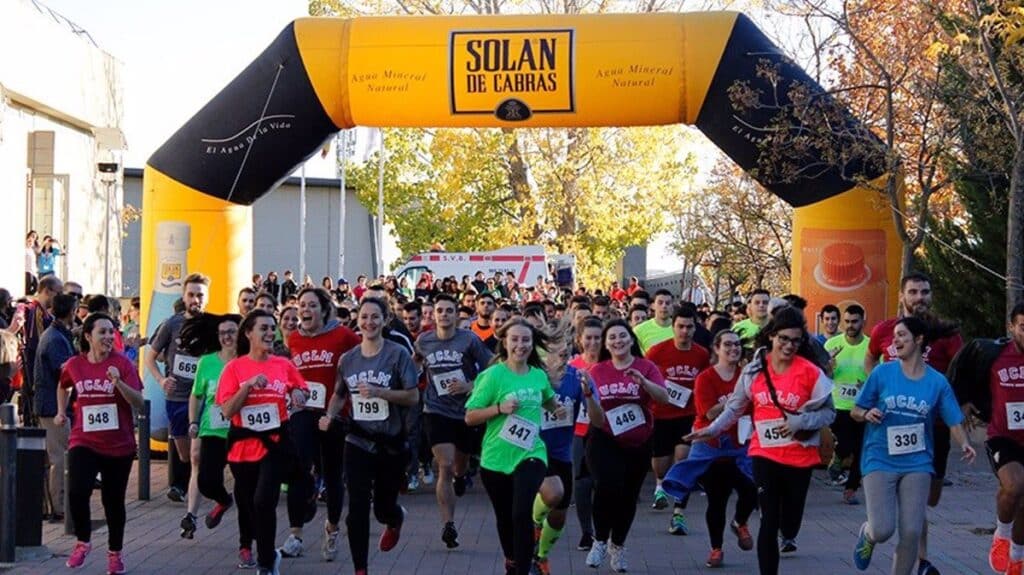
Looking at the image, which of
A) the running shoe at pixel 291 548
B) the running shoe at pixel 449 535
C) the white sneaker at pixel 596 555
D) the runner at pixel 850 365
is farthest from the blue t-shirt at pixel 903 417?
the runner at pixel 850 365

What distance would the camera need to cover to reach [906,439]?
31.1ft

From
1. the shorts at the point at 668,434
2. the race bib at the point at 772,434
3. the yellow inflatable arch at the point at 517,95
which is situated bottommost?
the shorts at the point at 668,434

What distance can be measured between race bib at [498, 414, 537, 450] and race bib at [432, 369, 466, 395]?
3241mm

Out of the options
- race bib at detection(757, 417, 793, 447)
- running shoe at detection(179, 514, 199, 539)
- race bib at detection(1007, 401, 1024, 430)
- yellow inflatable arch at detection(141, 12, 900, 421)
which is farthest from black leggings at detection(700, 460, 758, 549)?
yellow inflatable arch at detection(141, 12, 900, 421)

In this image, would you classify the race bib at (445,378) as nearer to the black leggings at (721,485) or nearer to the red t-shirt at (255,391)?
the black leggings at (721,485)

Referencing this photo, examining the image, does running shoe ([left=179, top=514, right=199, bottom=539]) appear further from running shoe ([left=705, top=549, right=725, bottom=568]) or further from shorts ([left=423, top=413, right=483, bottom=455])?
running shoe ([left=705, top=549, right=725, bottom=568])

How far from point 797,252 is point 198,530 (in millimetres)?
6503

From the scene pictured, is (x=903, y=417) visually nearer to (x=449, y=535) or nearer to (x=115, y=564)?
(x=449, y=535)

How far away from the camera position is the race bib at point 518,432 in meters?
9.82

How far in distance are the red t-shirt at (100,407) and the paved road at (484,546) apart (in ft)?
2.89

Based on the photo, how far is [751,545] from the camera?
12.0m

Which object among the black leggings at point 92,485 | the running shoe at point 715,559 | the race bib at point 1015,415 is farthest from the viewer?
the running shoe at point 715,559

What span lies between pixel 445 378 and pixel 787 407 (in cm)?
396

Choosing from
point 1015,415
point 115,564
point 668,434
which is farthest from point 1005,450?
point 115,564
